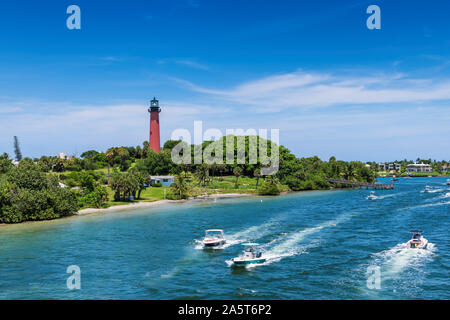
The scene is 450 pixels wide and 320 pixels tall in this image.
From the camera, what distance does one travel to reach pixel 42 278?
4138cm

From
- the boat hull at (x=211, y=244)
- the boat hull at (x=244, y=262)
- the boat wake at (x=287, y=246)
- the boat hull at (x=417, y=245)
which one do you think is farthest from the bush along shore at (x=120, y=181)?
the boat hull at (x=417, y=245)

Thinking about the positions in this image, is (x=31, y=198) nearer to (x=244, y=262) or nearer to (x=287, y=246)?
(x=244, y=262)

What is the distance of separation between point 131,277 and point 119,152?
491ft

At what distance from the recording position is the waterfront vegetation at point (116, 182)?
81375 mm

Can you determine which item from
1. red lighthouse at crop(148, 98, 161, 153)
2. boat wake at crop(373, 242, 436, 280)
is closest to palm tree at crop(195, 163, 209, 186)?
red lighthouse at crop(148, 98, 161, 153)

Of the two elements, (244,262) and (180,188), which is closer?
(244,262)

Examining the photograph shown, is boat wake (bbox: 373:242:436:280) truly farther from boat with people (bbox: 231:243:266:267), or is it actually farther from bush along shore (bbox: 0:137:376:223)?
bush along shore (bbox: 0:137:376:223)

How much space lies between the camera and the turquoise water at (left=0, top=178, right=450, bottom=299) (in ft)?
122

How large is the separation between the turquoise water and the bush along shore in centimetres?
691

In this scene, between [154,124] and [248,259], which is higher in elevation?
[154,124]

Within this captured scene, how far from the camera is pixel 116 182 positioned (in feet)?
338

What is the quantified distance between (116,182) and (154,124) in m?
91.1

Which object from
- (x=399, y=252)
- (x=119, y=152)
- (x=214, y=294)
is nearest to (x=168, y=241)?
(x=214, y=294)

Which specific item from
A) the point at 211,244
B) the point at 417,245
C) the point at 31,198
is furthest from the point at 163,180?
the point at 417,245
